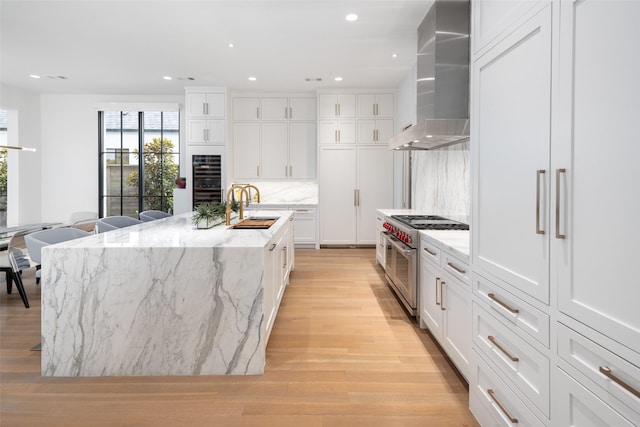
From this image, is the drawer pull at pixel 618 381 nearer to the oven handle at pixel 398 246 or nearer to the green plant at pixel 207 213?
the oven handle at pixel 398 246

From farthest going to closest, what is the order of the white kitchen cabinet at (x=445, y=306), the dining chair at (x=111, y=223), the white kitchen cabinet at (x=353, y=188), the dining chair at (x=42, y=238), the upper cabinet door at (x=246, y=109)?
A: the upper cabinet door at (x=246, y=109) → the white kitchen cabinet at (x=353, y=188) → the dining chair at (x=111, y=223) → the dining chair at (x=42, y=238) → the white kitchen cabinet at (x=445, y=306)

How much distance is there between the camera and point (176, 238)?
253 cm

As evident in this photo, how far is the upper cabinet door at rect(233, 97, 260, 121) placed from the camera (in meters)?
6.88

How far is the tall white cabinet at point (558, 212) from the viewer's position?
0.94 meters

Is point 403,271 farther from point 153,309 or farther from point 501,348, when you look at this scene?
point 153,309

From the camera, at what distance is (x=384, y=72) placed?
224 inches

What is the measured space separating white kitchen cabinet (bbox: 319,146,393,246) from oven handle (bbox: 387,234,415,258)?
2702 millimetres

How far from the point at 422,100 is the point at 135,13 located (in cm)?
312

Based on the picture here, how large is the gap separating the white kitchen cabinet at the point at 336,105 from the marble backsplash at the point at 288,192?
1424mm

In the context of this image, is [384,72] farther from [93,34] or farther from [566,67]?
[566,67]

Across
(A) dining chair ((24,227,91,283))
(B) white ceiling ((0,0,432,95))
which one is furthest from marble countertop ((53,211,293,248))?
(B) white ceiling ((0,0,432,95))

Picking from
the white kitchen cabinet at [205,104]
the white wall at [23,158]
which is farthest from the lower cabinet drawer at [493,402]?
the white wall at [23,158]

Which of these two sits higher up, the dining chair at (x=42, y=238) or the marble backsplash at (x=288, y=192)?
the marble backsplash at (x=288, y=192)

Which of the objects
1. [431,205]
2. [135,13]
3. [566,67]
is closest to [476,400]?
[566,67]
